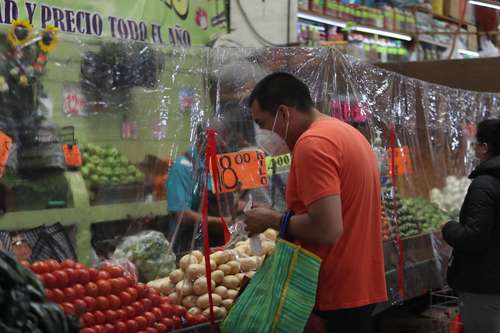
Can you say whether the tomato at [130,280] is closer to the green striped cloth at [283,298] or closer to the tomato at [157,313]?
the tomato at [157,313]

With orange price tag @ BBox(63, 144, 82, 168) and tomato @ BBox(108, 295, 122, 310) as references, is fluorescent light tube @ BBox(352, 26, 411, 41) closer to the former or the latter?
orange price tag @ BBox(63, 144, 82, 168)

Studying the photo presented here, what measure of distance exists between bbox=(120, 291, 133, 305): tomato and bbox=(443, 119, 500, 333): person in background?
1824 mm

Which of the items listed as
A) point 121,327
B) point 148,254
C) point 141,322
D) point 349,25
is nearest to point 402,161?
point 148,254

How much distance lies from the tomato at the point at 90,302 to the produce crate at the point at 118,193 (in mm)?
779

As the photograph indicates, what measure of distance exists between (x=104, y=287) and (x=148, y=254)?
47cm

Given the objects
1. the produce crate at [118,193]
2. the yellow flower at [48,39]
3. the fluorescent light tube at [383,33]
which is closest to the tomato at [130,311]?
the produce crate at [118,193]

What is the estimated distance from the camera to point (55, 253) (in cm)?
338

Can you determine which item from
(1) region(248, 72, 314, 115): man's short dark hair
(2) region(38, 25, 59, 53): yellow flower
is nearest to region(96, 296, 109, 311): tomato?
(1) region(248, 72, 314, 115): man's short dark hair

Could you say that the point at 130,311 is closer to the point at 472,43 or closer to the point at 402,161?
the point at 402,161

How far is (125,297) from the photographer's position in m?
A: 3.14

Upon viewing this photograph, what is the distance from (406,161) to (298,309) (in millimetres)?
2866

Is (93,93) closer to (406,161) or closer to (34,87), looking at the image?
(34,87)

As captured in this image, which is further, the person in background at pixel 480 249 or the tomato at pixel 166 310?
the person in background at pixel 480 249

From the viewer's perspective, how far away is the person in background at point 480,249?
3934 mm
